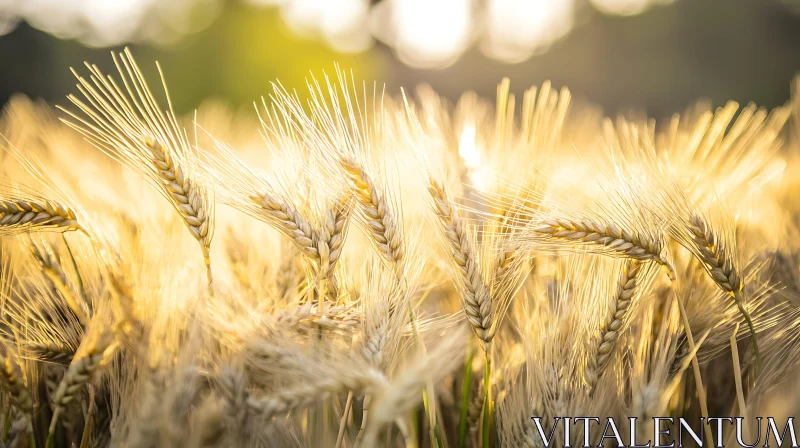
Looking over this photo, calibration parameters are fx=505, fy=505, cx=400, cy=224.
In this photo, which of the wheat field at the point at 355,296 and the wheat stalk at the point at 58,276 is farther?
the wheat stalk at the point at 58,276

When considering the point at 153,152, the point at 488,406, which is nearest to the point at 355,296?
the point at 488,406

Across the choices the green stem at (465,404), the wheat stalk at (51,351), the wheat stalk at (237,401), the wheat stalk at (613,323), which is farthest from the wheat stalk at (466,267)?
the wheat stalk at (51,351)

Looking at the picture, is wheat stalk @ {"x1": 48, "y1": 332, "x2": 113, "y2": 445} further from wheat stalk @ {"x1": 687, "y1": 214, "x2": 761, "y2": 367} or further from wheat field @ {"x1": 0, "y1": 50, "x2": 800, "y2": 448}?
wheat stalk @ {"x1": 687, "y1": 214, "x2": 761, "y2": 367}

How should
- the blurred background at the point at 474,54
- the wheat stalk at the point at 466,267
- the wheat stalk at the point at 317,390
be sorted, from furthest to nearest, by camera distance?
the blurred background at the point at 474,54 < the wheat stalk at the point at 466,267 < the wheat stalk at the point at 317,390

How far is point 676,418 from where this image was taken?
105 centimetres

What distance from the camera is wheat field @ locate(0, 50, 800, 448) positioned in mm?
850

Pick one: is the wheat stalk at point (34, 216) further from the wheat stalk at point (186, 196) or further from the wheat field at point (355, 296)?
the wheat stalk at point (186, 196)

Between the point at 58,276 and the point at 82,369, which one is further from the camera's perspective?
the point at 58,276

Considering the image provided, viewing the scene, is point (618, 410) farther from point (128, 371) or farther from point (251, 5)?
point (251, 5)

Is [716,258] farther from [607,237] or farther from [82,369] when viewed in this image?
[82,369]

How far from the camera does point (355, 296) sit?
1.12 metres

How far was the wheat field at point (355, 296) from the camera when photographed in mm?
850

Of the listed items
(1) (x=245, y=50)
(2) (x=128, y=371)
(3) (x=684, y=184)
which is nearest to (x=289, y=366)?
(2) (x=128, y=371)

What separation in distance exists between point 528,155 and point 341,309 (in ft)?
1.85
